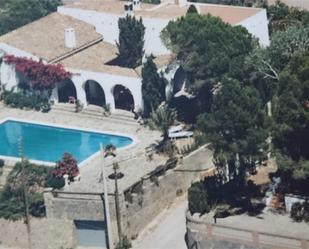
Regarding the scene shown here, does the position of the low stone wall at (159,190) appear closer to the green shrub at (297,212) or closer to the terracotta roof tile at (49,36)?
the green shrub at (297,212)

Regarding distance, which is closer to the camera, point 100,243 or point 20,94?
point 100,243

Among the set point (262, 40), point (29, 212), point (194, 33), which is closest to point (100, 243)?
point (29, 212)

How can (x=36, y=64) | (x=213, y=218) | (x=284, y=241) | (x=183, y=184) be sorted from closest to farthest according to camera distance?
(x=284, y=241) < (x=213, y=218) < (x=183, y=184) < (x=36, y=64)

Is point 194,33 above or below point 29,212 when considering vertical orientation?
above

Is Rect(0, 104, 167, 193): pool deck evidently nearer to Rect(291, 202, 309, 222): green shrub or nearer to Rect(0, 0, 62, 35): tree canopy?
Rect(291, 202, 309, 222): green shrub

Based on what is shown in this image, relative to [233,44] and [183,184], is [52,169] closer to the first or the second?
[183,184]

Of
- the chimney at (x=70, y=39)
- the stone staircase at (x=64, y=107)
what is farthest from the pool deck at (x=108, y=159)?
the chimney at (x=70, y=39)

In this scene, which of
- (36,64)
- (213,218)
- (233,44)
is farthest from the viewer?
(36,64)

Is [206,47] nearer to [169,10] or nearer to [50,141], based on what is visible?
[169,10]
